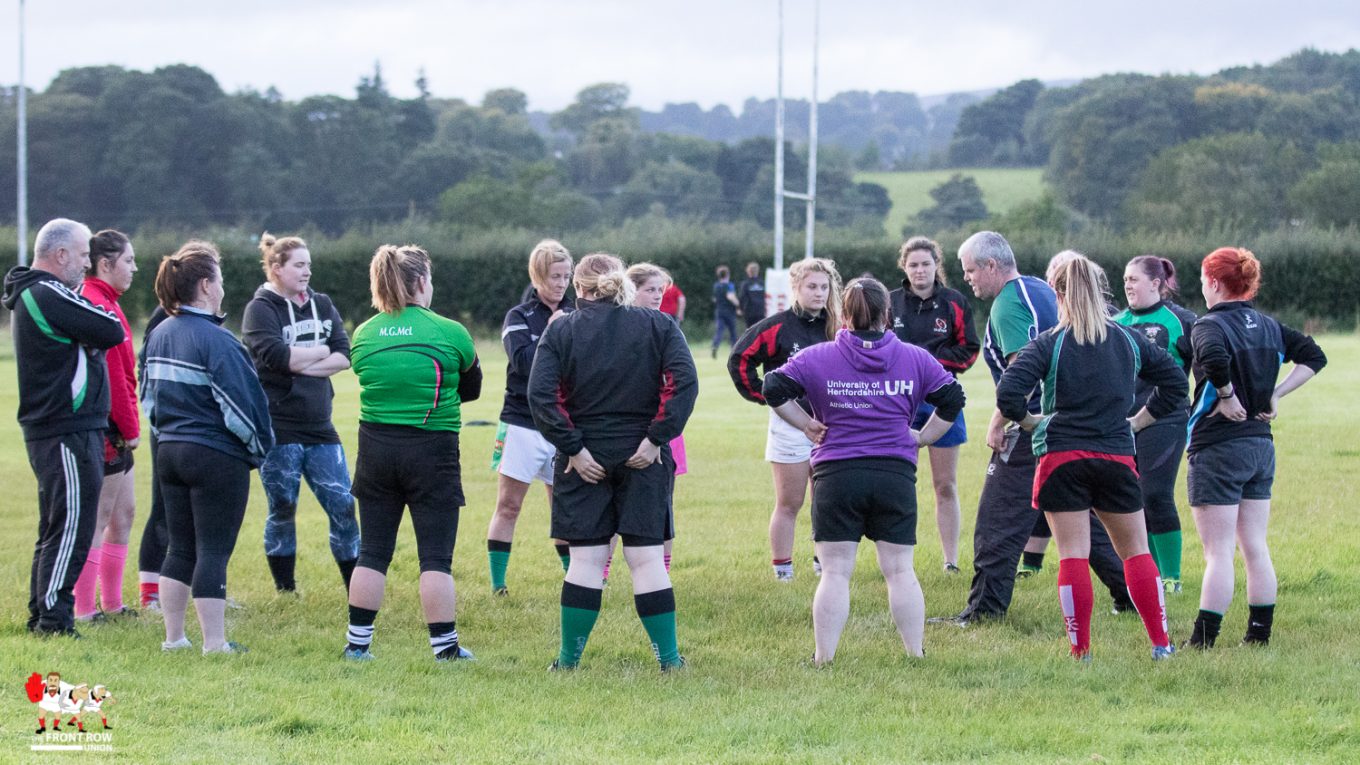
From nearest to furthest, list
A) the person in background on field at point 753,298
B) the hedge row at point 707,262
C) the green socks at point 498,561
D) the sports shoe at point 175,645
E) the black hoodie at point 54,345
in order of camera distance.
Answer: the sports shoe at point 175,645
the black hoodie at point 54,345
the green socks at point 498,561
the person in background on field at point 753,298
the hedge row at point 707,262

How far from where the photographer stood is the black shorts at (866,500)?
595 centimetres

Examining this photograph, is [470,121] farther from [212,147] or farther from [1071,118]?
[1071,118]

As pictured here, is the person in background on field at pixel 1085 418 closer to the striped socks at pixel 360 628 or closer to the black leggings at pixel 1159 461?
the black leggings at pixel 1159 461

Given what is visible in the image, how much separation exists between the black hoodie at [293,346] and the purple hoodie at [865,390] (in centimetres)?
245

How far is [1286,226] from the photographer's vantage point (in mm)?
45094

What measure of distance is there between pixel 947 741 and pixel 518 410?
11.8ft

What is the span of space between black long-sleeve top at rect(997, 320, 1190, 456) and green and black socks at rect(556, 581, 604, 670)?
1.98m

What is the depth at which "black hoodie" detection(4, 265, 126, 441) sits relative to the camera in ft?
21.2

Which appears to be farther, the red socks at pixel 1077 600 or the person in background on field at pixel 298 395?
the person in background on field at pixel 298 395

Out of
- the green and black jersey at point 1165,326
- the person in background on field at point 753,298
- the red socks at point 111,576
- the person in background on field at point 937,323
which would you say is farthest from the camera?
the person in background on field at point 753,298

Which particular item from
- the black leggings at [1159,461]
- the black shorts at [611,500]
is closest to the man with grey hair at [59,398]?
the black shorts at [611,500]

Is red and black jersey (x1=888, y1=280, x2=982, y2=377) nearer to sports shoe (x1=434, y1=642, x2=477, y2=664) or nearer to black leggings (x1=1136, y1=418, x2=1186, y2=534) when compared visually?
black leggings (x1=1136, y1=418, x2=1186, y2=534)

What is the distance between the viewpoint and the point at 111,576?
7.33 meters

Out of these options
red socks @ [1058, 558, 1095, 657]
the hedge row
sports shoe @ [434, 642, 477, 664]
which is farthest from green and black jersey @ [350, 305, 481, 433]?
the hedge row
